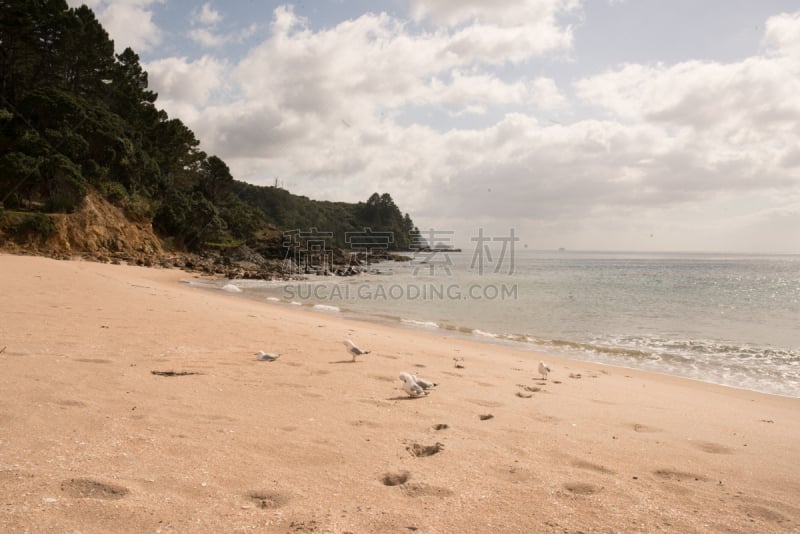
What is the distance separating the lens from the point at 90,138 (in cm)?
2981

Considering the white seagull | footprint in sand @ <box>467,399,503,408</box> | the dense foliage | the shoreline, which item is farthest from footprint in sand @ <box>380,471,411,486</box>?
the dense foliage

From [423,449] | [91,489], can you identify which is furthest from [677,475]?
[91,489]

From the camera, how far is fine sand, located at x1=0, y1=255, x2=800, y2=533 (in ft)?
7.50

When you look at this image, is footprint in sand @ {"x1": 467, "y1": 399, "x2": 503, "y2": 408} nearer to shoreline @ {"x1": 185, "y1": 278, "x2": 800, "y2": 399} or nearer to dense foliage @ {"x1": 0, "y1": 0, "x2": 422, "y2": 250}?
shoreline @ {"x1": 185, "y1": 278, "x2": 800, "y2": 399}

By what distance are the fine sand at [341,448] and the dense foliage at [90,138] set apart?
80.4 feet

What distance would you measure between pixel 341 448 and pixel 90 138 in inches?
1380

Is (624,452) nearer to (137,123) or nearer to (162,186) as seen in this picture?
(162,186)

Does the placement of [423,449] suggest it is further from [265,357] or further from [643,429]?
[265,357]

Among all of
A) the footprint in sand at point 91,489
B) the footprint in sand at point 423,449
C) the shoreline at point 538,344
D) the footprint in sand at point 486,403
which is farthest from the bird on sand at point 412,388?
the shoreline at point 538,344

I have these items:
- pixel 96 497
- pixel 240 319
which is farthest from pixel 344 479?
pixel 240 319

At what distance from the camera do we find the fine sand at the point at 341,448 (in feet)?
7.50

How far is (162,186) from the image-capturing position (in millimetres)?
37719

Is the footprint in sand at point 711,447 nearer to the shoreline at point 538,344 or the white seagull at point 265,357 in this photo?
the white seagull at point 265,357

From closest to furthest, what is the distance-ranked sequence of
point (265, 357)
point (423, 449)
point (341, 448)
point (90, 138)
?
point (341, 448), point (423, 449), point (265, 357), point (90, 138)
